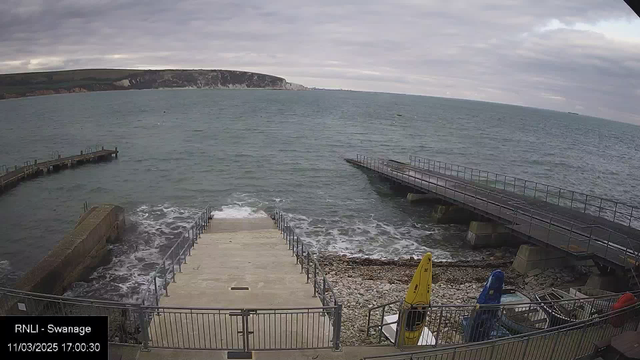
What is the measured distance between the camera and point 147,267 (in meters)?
20.0

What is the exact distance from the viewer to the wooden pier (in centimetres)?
3481

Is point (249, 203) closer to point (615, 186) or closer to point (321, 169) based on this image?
point (321, 169)

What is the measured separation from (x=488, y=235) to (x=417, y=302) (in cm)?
1662

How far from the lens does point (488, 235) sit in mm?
23547

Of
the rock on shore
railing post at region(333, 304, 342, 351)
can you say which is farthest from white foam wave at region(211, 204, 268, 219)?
railing post at region(333, 304, 342, 351)

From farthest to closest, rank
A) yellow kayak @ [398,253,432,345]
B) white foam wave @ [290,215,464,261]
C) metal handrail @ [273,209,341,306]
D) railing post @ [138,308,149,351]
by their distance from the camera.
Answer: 1. white foam wave @ [290,215,464,261]
2. metal handrail @ [273,209,341,306]
3. yellow kayak @ [398,253,432,345]
4. railing post @ [138,308,149,351]

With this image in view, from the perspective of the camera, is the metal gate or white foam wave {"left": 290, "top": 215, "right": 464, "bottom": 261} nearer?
the metal gate

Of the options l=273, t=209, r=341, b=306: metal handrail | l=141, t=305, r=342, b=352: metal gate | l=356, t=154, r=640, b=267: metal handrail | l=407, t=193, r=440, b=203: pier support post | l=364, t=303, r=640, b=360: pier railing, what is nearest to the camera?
l=364, t=303, r=640, b=360: pier railing

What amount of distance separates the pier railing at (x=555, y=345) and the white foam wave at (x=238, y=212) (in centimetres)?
2179

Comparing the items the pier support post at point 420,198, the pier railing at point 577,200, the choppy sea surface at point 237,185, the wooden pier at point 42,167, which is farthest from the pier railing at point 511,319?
the wooden pier at point 42,167

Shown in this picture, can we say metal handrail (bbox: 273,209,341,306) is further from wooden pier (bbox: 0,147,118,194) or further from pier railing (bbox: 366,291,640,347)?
wooden pier (bbox: 0,147,118,194)

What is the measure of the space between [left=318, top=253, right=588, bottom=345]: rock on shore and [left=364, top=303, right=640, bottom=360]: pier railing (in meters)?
5.64

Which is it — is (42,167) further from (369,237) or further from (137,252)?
(369,237)

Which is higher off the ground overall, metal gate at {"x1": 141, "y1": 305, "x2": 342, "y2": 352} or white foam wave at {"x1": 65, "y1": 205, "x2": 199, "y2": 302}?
metal gate at {"x1": 141, "y1": 305, "x2": 342, "y2": 352}
